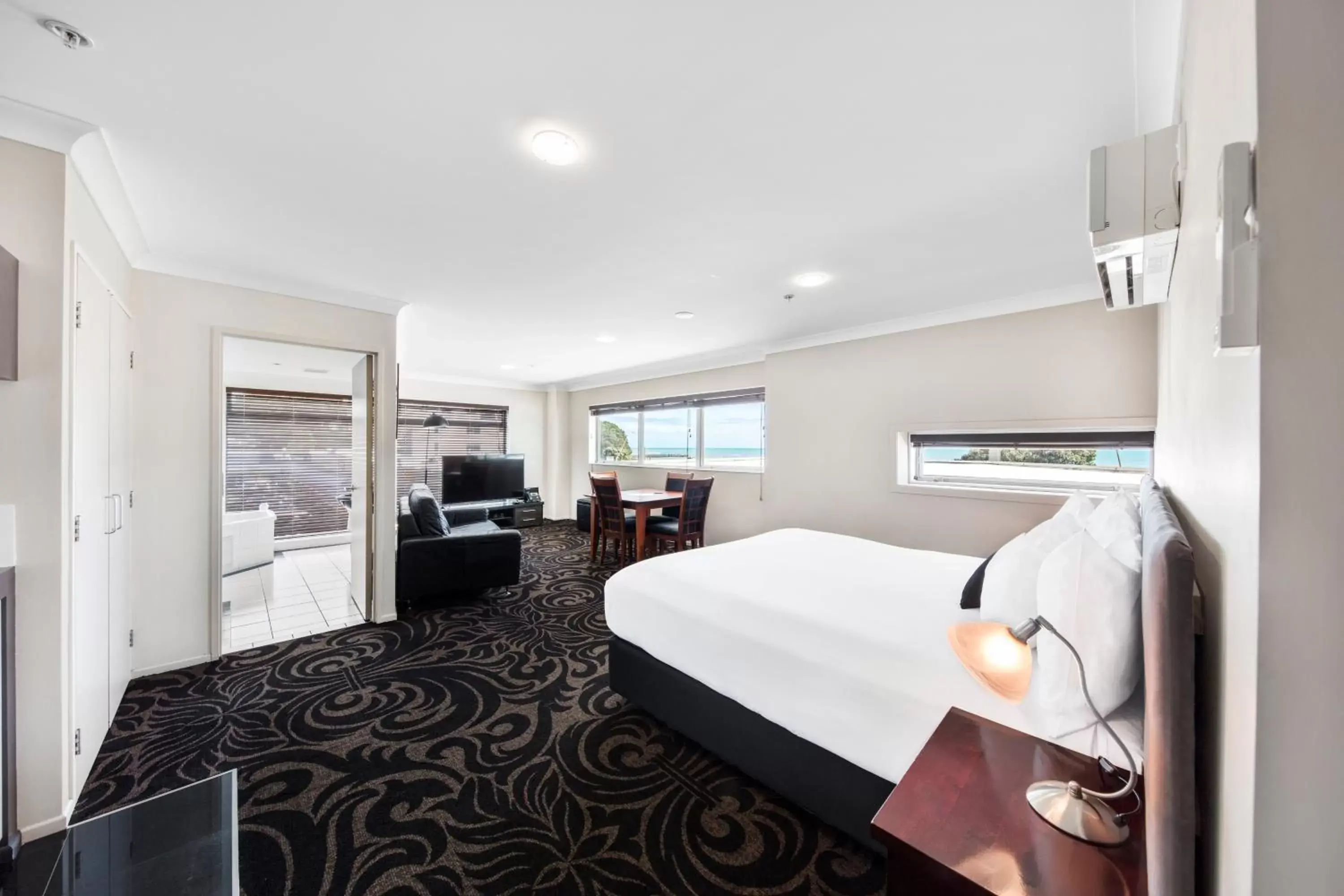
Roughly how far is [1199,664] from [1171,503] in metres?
0.79

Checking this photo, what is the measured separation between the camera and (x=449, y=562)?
12.8 feet

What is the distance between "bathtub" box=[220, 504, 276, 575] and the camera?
16.1ft

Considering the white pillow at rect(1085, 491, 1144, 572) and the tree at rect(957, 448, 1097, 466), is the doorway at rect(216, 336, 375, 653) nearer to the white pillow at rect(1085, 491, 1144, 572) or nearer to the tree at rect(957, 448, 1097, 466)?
the white pillow at rect(1085, 491, 1144, 572)

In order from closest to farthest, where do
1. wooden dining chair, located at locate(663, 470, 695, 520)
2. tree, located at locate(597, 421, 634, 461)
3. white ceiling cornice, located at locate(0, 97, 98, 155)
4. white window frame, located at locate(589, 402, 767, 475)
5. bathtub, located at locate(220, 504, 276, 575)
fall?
white ceiling cornice, located at locate(0, 97, 98, 155), bathtub, located at locate(220, 504, 276, 575), white window frame, located at locate(589, 402, 767, 475), wooden dining chair, located at locate(663, 470, 695, 520), tree, located at locate(597, 421, 634, 461)

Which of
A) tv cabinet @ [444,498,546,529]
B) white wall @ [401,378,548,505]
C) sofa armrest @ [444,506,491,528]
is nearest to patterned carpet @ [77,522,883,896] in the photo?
sofa armrest @ [444,506,491,528]

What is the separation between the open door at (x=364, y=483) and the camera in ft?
11.7

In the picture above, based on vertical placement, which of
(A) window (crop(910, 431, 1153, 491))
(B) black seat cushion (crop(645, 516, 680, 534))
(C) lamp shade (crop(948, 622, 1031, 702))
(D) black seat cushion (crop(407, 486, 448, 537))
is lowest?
(B) black seat cushion (crop(645, 516, 680, 534))

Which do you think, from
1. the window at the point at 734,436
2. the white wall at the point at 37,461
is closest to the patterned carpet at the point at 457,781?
the white wall at the point at 37,461

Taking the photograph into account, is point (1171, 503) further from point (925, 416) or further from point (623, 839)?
point (925, 416)

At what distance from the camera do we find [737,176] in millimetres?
1880

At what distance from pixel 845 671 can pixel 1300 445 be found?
54.5 inches

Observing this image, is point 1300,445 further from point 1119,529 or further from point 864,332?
point 864,332

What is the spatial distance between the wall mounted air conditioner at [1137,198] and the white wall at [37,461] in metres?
3.14

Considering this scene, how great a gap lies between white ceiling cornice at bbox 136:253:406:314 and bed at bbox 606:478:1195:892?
2.66 m
